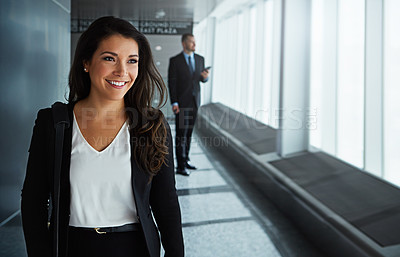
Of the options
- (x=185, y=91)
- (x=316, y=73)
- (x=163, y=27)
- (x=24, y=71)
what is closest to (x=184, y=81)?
(x=185, y=91)

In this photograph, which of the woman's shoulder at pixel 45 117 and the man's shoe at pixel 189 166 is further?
the man's shoe at pixel 189 166

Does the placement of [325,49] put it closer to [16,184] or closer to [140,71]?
[140,71]

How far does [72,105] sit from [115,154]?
0.84ft

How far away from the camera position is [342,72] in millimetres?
4012

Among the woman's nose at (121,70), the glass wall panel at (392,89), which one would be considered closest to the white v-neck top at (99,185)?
the woman's nose at (121,70)

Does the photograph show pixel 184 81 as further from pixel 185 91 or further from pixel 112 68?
pixel 112 68

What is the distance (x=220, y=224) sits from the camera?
3.45 meters

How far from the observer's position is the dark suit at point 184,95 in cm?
346

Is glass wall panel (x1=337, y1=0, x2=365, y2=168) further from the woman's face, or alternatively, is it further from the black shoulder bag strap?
the black shoulder bag strap

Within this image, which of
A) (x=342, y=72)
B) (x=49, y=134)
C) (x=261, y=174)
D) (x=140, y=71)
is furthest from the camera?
(x=261, y=174)

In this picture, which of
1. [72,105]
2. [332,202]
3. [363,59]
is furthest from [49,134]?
[363,59]

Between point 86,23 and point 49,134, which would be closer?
point 49,134

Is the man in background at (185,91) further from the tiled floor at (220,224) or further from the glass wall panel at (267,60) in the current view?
the glass wall panel at (267,60)

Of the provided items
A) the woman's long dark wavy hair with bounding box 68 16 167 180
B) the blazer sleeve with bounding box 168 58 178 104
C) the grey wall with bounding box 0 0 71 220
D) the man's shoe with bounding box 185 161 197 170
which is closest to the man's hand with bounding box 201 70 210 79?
the blazer sleeve with bounding box 168 58 178 104
